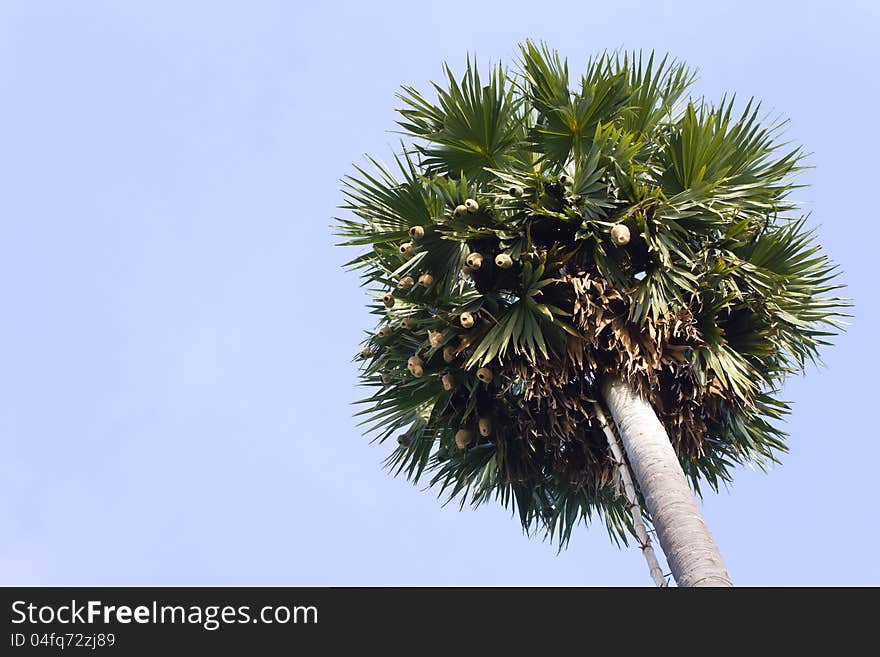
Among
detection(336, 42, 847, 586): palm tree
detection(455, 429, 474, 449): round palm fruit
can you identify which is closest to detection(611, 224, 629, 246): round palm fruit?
detection(336, 42, 847, 586): palm tree

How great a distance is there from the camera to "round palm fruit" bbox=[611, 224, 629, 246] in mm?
7309

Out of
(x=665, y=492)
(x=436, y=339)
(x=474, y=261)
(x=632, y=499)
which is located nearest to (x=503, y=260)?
(x=474, y=261)

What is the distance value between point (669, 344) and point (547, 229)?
51.3 inches

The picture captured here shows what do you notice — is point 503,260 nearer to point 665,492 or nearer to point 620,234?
point 620,234

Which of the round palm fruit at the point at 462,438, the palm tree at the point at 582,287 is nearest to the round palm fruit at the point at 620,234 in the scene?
the palm tree at the point at 582,287

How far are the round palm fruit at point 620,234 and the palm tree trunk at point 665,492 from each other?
1048 millimetres

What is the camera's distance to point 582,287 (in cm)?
741

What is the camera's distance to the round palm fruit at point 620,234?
731cm

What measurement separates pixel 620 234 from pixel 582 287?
1.59 ft

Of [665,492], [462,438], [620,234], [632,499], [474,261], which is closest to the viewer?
[665,492]

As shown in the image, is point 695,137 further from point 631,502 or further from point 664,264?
point 631,502

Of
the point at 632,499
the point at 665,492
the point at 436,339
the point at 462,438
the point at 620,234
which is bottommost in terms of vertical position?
the point at 665,492

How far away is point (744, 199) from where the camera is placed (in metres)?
8.09

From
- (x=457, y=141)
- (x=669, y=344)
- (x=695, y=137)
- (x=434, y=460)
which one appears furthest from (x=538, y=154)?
(x=434, y=460)
